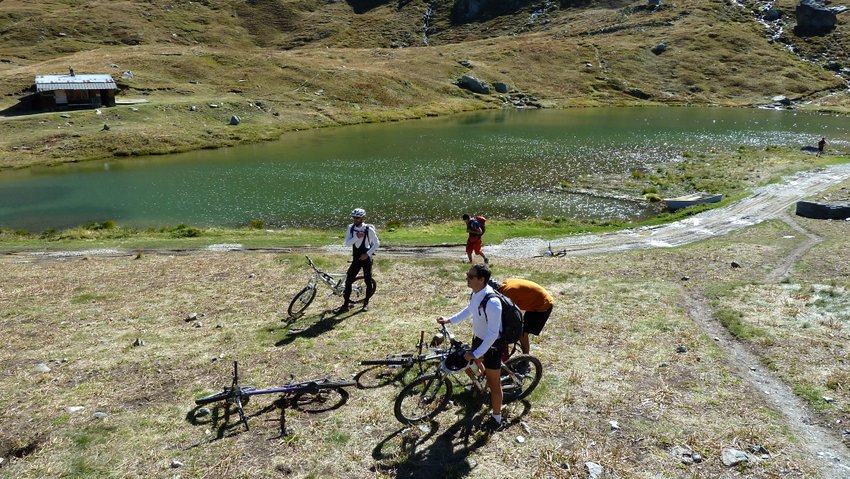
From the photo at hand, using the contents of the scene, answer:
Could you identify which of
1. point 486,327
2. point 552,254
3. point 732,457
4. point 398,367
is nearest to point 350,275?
point 398,367

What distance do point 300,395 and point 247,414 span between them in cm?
123

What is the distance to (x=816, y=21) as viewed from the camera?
6161 inches

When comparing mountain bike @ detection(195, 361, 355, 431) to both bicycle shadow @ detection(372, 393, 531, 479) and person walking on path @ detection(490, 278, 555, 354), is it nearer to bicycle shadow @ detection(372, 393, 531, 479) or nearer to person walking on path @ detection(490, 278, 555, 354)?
bicycle shadow @ detection(372, 393, 531, 479)

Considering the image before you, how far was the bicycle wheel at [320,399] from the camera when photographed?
41.3 feet

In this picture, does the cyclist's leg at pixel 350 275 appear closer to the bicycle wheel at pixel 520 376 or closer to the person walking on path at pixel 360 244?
the person walking on path at pixel 360 244

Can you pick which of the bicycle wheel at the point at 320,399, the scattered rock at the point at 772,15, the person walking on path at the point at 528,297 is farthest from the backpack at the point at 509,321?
the scattered rock at the point at 772,15

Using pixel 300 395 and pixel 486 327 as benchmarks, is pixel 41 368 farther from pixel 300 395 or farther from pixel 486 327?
pixel 486 327

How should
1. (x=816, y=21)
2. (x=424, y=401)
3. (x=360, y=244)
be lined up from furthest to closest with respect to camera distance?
(x=816, y=21), (x=360, y=244), (x=424, y=401)

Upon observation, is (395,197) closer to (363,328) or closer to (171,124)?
(363,328)

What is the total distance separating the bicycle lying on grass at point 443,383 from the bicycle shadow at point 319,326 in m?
4.66

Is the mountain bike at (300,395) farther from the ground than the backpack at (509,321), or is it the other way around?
the backpack at (509,321)

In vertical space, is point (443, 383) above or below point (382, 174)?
above

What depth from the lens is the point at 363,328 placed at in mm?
17500

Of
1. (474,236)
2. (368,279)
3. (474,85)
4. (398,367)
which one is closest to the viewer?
(398,367)
